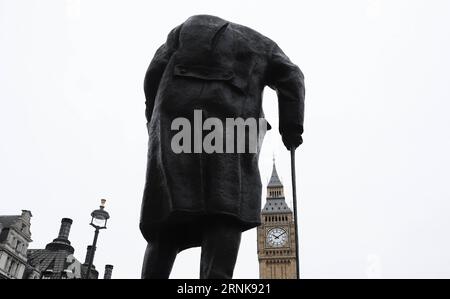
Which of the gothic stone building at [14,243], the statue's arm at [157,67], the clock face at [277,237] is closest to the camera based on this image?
the statue's arm at [157,67]

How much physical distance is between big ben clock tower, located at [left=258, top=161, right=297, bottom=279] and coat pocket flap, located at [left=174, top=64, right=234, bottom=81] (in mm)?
96076

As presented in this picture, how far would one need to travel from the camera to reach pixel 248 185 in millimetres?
3820

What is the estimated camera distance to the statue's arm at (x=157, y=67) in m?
4.42

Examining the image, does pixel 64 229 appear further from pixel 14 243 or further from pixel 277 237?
pixel 277 237

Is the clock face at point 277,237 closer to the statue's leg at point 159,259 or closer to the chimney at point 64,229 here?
the chimney at point 64,229

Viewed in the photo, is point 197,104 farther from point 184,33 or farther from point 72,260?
point 72,260

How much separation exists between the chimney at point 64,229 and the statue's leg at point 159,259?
191 feet

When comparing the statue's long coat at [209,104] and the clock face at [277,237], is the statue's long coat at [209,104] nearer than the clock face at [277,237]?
Yes

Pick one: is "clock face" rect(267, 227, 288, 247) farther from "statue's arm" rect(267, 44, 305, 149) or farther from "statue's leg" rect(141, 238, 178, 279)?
"statue's leg" rect(141, 238, 178, 279)

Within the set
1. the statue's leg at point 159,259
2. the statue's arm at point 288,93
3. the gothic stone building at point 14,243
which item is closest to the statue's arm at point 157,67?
the statue's arm at point 288,93

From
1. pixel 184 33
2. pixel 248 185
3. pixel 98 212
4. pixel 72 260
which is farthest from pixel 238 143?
pixel 72 260

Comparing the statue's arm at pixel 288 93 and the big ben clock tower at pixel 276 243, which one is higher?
the big ben clock tower at pixel 276 243
